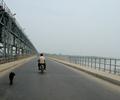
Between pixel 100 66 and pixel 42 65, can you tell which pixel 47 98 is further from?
pixel 100 66

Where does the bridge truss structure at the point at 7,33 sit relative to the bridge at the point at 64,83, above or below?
above

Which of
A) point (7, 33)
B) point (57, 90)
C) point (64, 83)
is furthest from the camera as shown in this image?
point (7, 33)

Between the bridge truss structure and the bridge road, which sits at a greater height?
the bridge truss structure

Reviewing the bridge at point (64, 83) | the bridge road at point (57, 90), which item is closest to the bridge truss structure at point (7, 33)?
the bridge at point (64, 83)

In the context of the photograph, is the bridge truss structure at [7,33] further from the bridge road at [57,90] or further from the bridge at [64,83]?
the bridge road at [57,90]

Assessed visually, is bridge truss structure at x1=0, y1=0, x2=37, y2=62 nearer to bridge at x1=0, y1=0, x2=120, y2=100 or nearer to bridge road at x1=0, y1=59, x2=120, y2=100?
bridge at x1=0, y1=0, x2=120, y2=100

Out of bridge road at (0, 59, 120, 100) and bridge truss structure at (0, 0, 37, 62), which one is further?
bridge truss structure at (0, 0, 37, 62)

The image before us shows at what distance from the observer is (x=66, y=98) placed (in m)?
13.2

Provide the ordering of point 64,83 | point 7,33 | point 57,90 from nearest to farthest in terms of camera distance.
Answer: point 57,90
point 64,83
point 7,33

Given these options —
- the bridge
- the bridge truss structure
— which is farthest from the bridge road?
the bridge truss structure

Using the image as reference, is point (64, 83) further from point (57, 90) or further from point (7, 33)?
point (7, 33)

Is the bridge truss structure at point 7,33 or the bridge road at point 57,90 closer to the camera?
the bridge road at point 57,90

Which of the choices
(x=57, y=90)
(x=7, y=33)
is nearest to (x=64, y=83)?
(x=57, y=90)

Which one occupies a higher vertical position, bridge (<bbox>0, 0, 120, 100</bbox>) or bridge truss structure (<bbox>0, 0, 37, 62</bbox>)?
bridge truss structure (<bbox>0, 0, 37, 62</bbox>)
